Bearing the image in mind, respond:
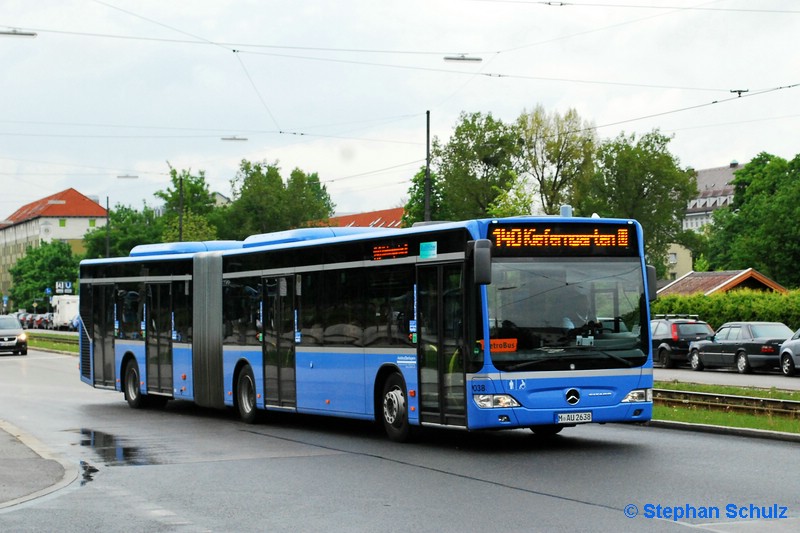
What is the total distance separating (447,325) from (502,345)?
0.93 metres

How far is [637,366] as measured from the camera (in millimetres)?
15883

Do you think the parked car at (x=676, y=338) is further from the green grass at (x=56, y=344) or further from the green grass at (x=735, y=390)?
the green grass at (x=56, y=344)

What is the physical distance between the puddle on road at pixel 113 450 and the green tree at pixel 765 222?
70766mm

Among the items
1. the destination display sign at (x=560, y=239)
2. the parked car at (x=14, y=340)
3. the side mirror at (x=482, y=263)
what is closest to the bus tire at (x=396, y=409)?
the destination display sign at (x=560, y=239)

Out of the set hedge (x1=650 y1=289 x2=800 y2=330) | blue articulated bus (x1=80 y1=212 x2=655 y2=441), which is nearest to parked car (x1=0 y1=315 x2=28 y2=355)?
hedge (x1=650 y1=289 x2=800 y2=330)

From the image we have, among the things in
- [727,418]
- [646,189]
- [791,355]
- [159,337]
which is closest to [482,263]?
[727,418]

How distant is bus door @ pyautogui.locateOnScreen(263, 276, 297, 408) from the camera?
20.1 metres

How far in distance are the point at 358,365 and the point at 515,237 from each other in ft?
11.5

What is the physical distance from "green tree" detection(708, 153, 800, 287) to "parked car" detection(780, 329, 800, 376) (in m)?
49.2

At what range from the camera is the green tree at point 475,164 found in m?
92.2

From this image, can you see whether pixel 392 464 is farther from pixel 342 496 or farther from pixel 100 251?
pixel 100 251

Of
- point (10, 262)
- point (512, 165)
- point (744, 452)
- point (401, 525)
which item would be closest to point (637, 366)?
point (744, 452)

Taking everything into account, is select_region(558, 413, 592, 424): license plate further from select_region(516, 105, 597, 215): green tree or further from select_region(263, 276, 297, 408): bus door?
select_region(516, 105, 597, 215): green tree

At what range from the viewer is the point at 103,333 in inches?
1067
